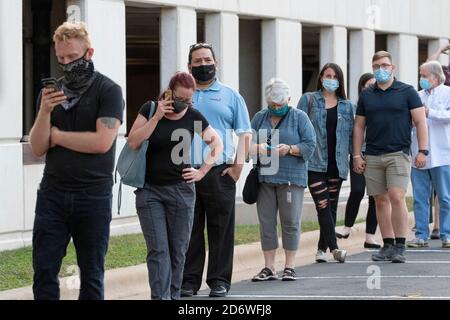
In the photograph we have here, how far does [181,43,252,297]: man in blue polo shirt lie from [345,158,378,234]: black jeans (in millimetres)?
3995

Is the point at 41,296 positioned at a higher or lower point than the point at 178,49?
lower

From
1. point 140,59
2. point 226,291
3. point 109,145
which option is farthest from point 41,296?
point 140,59

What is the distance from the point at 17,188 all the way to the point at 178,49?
12.9ft

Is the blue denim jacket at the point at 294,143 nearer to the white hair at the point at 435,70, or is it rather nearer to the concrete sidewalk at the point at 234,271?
the concrete sidewalk at the point at 234,271

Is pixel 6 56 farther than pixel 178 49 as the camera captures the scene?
No

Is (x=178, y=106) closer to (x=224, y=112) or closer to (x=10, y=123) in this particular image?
(x=224, y=112)

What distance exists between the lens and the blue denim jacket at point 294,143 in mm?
11852

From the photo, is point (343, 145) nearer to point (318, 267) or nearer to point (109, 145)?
point (318, 267)

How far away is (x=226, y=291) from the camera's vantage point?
35.4 ft

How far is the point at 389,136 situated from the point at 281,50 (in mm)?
7691

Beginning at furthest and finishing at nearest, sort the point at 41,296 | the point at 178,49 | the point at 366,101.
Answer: the point at 178,49 → the point at 366,101 → the point at 41,296

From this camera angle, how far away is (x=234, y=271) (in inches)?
514

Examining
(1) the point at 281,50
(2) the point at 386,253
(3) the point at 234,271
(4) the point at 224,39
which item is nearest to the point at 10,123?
(3) the point at 234,271

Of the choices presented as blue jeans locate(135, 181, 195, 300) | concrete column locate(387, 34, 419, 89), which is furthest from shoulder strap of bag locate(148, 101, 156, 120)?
concrete column locate(387, 34, 419, 89)
